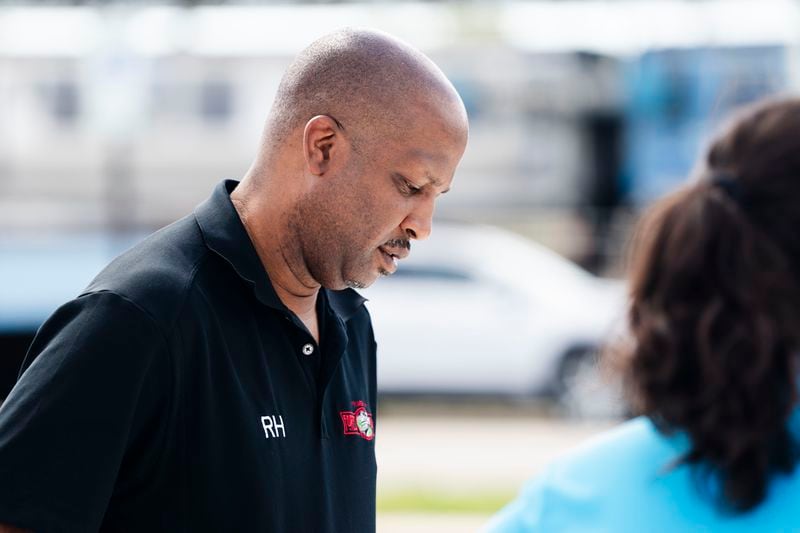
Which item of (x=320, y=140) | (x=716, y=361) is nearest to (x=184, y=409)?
(x=320, y=140)

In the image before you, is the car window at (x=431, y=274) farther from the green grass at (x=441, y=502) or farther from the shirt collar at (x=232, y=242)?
the shirt collar at (x=232, y=242)

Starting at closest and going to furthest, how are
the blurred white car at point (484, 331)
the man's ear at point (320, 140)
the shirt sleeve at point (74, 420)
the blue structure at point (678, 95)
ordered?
the shirt sleeve at point (74, 420) → the man's ear at point (320, 140) → the blurred white car at point (484, 331) → the blue structure at point (678, 95)

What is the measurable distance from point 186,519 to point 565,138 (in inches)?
689

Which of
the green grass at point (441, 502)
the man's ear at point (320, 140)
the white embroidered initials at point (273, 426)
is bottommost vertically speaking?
the green grass at point (441, 502)

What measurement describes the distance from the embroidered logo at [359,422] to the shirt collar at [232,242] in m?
0.26

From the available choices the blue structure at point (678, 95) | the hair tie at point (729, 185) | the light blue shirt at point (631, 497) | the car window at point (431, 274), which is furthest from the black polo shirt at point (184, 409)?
the blue structure at point (678, 95)

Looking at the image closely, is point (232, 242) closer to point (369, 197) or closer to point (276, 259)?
point (276, 259)

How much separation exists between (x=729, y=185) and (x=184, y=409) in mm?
900

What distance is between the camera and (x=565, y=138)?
18859 mm

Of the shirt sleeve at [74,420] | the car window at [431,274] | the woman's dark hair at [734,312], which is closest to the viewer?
the woman's dark hair at [734,312]

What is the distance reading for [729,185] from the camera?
1.59 metres

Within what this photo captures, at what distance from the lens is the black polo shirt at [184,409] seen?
67.2 inches

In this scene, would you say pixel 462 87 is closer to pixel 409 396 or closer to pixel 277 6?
pixel 277 6

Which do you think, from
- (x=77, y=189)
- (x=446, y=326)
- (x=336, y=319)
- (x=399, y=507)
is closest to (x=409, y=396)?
(x=446, y=326)
